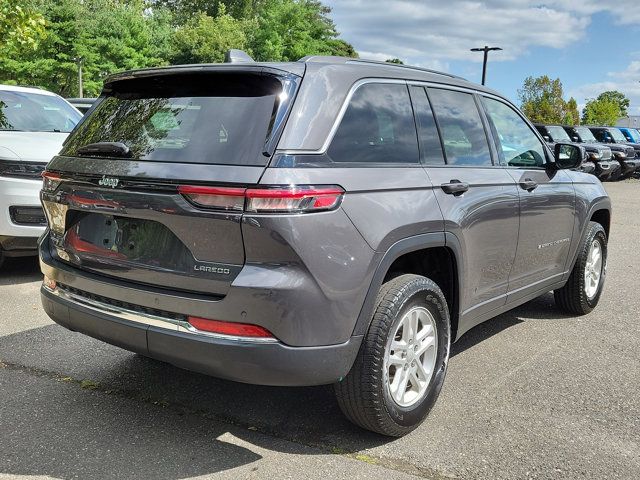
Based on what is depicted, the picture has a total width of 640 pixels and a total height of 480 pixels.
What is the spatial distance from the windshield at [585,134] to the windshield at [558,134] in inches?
57.3

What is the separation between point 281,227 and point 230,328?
0.49m

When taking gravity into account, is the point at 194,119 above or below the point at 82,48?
below

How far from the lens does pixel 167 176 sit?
281 centimetres

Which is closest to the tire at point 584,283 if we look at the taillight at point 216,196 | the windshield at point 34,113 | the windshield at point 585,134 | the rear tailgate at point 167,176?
the rear tailgate at point 167,176

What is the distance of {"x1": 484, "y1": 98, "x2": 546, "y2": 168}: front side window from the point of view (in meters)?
4.29

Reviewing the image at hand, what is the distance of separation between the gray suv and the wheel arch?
0.01 m

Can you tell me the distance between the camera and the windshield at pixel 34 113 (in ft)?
23.3

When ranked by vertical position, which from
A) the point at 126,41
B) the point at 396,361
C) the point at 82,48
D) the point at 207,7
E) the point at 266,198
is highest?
the point at 207,7

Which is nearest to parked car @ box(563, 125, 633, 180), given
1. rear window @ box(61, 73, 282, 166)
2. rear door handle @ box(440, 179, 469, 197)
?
rear door handle @ box(440, 179, 469, 197)

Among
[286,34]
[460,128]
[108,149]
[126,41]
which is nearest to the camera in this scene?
[108,149]

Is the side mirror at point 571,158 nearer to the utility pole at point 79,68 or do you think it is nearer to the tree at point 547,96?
the utility pole at point 79,68

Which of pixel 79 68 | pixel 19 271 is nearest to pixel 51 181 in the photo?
pixel 19 271

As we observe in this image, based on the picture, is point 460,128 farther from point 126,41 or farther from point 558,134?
point 126,41

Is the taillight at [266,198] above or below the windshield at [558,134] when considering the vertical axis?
below
